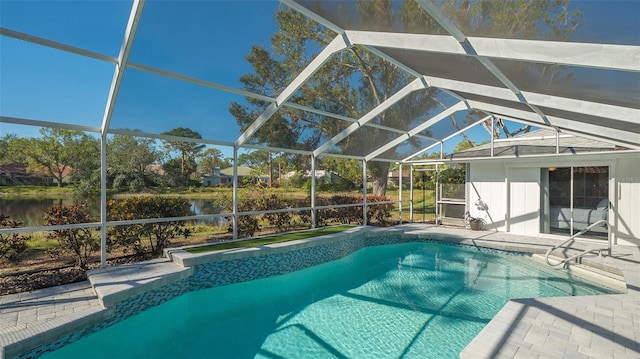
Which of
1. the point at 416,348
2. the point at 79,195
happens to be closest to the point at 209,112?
the point at 79,195

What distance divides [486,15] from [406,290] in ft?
18.0

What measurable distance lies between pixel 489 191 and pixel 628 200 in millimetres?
3874

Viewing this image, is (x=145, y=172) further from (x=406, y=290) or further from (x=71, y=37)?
(x=406, y=290)

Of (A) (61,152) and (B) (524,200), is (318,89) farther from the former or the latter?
(B) (524,200)

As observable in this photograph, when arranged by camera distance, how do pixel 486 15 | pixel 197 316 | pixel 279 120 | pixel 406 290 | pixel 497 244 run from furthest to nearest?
pixel 497 244, pixel 279 120, pixel 406 290, pixel 197 316, pixel 486 15

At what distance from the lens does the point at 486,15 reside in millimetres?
3498

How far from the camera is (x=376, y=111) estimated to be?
8906mm

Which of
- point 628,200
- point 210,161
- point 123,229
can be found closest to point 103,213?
point 123,229

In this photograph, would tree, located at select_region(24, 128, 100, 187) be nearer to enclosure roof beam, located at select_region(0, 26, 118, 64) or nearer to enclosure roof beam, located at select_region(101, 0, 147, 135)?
enclosure roof beam, located at select_region(101, 0, 147, 135)

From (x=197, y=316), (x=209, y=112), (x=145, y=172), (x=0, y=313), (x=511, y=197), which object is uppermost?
(x=209, y=112)

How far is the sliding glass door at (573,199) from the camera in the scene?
9938mm

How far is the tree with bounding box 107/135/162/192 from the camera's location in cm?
857

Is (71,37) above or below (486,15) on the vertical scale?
above

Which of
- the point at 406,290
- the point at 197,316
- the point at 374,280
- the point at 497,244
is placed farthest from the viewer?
the point at 497,244
